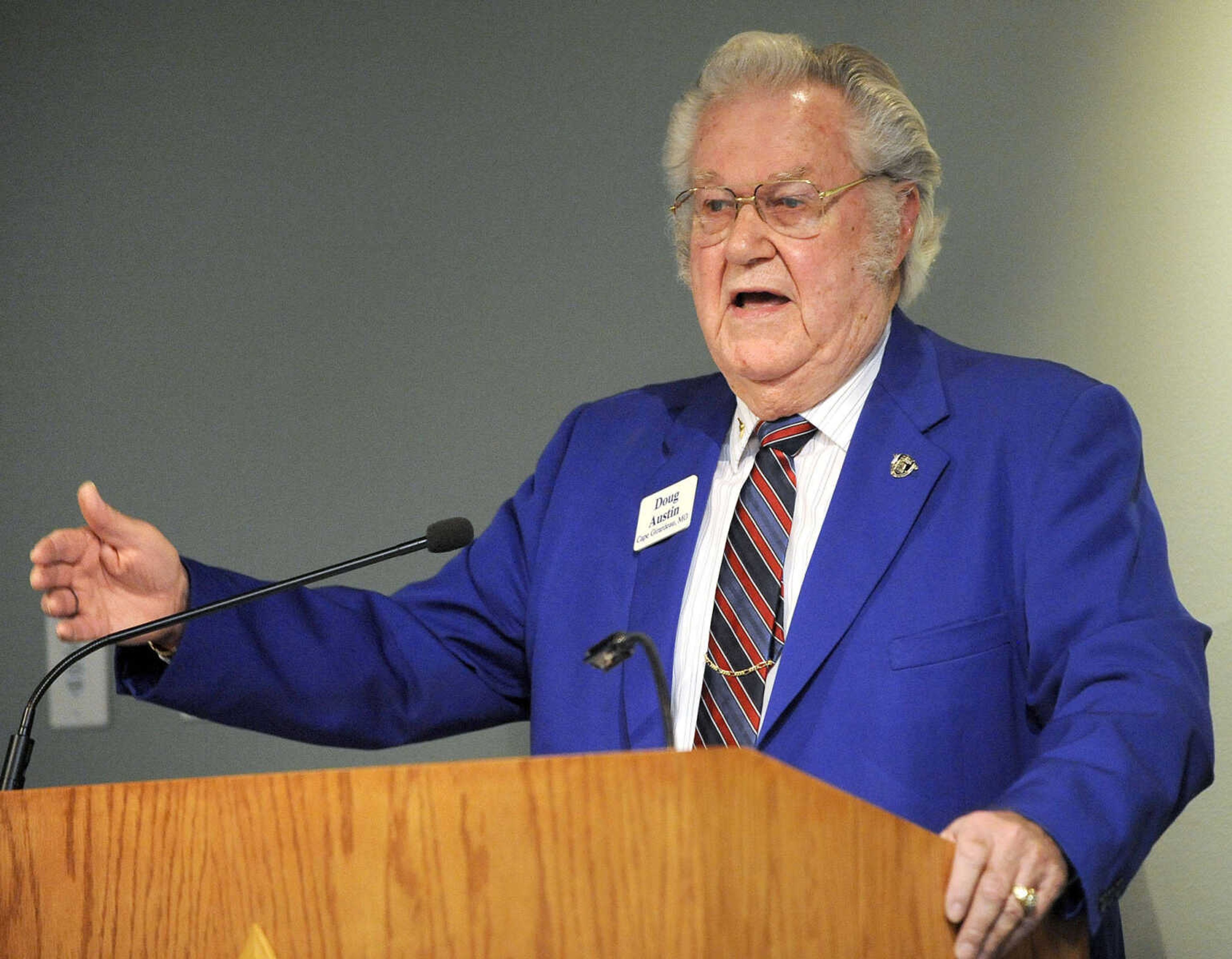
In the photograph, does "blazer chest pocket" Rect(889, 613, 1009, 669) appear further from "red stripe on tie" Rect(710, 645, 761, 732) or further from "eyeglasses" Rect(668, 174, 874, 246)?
"eyeglasses" Rect(668, 174, 874, 246)

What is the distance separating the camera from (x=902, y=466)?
5.95 feet

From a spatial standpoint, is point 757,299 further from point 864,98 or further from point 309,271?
point 309,271

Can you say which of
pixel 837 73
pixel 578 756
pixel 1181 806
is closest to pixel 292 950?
pixel 578 756

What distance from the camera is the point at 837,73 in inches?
79.4

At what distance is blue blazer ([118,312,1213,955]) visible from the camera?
1522 mm

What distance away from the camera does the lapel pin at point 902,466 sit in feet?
5.92

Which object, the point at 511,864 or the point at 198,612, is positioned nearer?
the point at 511,864

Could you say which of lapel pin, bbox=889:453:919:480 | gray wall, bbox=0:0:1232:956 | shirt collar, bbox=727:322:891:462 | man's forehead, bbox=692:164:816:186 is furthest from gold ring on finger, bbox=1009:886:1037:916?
gray wall, bbox=0:0:1232:956

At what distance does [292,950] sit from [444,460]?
1.78 m

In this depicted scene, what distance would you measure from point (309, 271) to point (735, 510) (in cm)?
130

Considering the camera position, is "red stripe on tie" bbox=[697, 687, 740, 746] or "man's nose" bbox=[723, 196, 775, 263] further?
"man's nose" bbox=[723, 196, 775, 263]

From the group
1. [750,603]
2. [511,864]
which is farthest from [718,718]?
[511,864]

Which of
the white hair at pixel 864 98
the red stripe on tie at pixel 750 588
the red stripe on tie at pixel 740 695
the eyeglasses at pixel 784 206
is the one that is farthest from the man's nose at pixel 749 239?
the red stripe on tie at pixel 740 695

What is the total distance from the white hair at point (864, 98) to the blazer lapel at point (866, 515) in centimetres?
23
